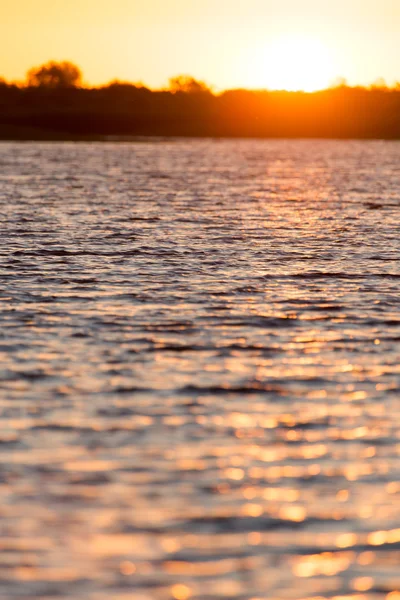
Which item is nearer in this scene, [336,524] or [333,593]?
[333,593]

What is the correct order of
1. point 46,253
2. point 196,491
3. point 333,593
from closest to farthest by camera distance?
1. point 333,593
2. point 196,491
3. point 46,253

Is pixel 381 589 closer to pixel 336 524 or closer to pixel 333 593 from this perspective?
pixel 333 593

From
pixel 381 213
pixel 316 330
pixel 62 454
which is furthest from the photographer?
pixel 381 213

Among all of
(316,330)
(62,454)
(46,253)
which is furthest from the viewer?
(46,253)

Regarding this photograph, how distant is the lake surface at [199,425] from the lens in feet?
31.8

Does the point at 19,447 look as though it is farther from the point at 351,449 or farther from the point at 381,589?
the point at 381,589

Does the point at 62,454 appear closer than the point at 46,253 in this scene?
Yes

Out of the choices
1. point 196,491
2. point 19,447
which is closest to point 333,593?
point 196,491

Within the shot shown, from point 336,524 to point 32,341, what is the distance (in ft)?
29.2

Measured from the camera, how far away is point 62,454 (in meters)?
12.4

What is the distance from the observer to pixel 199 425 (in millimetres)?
13570

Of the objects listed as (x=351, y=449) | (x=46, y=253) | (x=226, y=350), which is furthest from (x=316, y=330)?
(x=46, y=253)

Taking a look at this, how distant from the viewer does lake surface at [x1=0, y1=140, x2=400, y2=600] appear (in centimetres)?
969

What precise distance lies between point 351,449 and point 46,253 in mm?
19820
